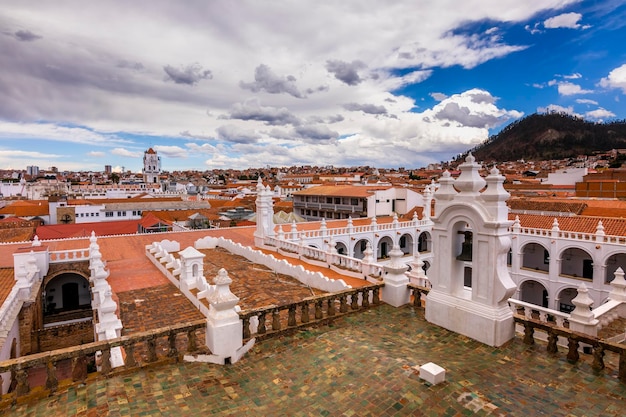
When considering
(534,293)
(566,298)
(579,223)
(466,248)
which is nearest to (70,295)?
(466,248)

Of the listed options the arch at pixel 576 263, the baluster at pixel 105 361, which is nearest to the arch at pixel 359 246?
the arch at pixel 576 263

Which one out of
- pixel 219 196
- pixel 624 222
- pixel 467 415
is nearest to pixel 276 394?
pixel 467 415

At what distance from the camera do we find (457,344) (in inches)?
292

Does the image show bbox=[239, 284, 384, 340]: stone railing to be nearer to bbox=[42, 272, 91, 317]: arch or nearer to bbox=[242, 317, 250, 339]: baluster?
bbox=[242, 317, 250, 339]: baluster

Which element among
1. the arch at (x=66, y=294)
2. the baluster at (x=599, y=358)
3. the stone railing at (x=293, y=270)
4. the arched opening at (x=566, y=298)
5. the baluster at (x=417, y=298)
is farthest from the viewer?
the arched opening at (x=566, y=298)

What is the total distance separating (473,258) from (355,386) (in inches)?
157

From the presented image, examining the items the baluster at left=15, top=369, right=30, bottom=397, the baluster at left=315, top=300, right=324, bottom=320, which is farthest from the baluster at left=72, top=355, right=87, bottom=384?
the baluster at left=315, top=300, right=324, bottom=320

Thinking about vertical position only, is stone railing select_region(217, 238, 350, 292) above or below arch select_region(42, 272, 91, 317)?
above

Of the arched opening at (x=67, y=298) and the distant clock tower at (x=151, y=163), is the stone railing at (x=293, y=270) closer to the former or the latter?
the arched opening at (x=67, y=298)

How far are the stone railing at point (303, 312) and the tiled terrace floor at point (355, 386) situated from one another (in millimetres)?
351

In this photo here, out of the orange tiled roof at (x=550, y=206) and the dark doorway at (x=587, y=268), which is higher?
the orange tiled roof at (x=550, y=206)

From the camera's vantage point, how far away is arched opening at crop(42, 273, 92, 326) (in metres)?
22.5

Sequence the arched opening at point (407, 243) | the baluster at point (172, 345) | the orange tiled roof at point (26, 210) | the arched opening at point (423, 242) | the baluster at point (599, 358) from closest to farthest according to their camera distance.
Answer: the baluster at point (599, 358)
the baluster at point (172, 345)
the arched opening at point (407, 243)
the arched opening at point (423, 242)
the orange tiled roof at point (26, 210)

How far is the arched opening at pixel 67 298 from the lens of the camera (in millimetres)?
22484
